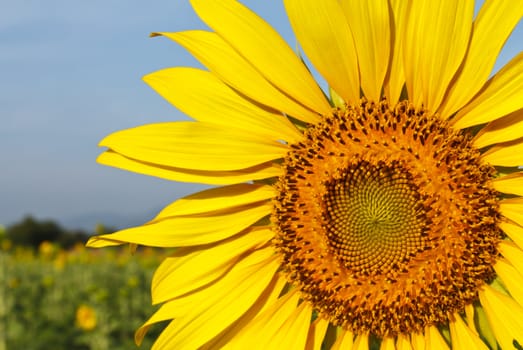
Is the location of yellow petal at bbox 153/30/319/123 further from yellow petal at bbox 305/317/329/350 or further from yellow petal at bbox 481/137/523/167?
yellow petal at bbox 305/317/329/350

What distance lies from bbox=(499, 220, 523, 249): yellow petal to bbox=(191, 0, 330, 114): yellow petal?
778mm

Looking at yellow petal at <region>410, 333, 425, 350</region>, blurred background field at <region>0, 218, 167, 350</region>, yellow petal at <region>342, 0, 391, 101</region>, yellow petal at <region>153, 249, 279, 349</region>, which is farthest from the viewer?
blurred background field at <region>0, 218, 167, 350</region>

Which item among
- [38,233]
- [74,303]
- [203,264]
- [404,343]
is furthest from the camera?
[38,233]

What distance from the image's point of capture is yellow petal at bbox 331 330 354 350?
8.12ft

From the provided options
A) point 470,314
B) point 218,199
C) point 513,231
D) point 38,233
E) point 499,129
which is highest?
point 499,129

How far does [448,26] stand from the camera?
2.20 meters

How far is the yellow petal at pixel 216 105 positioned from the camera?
245 centimetres

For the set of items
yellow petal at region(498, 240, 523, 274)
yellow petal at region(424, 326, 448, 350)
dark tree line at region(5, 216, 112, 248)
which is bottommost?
dark tree line at region(5, 216, 112, 248)

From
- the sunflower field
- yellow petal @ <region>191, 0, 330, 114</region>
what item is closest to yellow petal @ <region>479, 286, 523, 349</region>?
yellow petal @ <region>191, 0, 330, 114</region>

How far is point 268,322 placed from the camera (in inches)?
101

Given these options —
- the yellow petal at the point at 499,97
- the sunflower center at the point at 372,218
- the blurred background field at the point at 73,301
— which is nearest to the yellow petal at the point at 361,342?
the sunflower center at the point at 372,218

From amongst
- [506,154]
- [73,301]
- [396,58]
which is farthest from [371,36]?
[73,301]

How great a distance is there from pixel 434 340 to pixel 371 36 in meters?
1.10

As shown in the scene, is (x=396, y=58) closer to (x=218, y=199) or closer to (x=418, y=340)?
(x=218, y=199)
